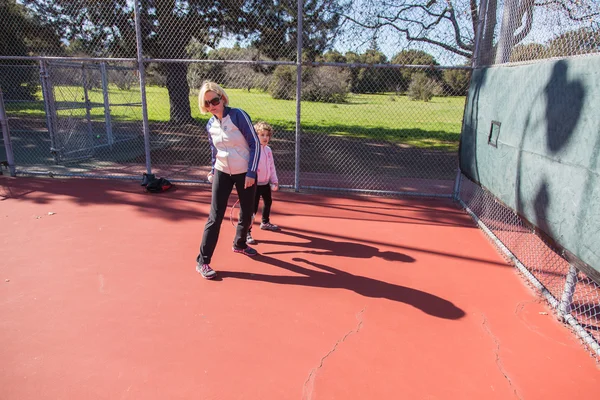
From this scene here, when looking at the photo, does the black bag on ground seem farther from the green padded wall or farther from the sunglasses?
the green padded wall

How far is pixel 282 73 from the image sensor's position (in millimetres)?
19125

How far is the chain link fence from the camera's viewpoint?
5.27m

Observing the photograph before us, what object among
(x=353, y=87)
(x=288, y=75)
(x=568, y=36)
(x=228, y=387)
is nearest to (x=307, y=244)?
(x=228, y=387)

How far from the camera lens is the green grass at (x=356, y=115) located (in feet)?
48.5

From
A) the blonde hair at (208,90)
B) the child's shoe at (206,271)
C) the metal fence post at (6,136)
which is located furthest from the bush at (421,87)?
the metal fence post at (6,136)

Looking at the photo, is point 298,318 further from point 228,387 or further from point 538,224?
point 538,224

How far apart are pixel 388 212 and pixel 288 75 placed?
1451 centimetres

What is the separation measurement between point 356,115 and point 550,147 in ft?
54.8

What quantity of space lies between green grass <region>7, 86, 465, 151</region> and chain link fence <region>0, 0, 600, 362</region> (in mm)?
137

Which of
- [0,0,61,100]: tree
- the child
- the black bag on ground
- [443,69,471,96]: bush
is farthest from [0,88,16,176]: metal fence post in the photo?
[443,69,471,96]: bush

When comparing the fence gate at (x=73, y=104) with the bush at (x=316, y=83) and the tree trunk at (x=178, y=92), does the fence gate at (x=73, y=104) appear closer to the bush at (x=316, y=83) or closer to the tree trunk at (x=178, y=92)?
the tree trunk at (x=178, y=92)

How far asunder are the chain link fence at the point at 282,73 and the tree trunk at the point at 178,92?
0.05 metres

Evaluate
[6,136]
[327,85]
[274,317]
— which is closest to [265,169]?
[274,317]

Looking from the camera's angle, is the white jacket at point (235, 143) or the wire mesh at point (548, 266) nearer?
the wire mesh at point (548, 266)
